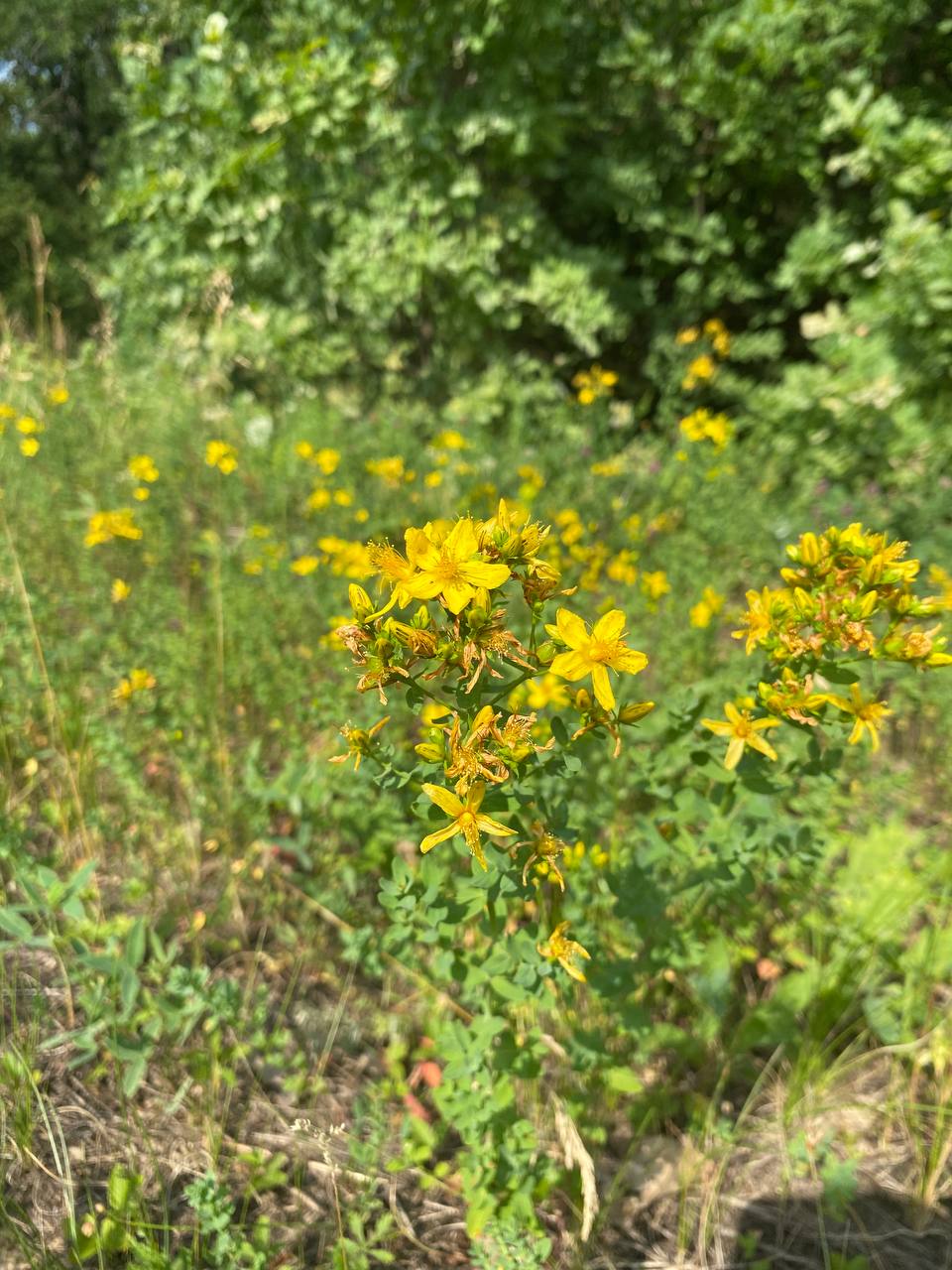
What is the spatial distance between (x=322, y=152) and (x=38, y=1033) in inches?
189

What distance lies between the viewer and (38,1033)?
5.01 ft

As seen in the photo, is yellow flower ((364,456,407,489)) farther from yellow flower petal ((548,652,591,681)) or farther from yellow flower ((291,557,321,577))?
yellow flower petal ((548,652,591,681))

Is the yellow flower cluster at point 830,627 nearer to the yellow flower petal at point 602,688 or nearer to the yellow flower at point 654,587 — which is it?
the yellow flower petal at point 602,688

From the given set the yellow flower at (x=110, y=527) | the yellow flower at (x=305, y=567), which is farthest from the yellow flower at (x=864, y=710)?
the yellow flower at (x=110, y=527)

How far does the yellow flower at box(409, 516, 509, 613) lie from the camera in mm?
936

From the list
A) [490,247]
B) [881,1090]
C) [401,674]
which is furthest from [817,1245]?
[490,247]

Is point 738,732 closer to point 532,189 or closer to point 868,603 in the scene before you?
point 868,603

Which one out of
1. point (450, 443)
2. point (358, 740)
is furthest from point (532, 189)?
point (358, 740)

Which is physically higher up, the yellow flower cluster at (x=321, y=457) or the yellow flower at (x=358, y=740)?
the yellow flower cluster at (x=321, y=457)

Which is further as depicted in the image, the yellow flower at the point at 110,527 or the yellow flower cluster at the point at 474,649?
the yellow flower at the point at 110,527

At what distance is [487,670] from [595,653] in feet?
0.52

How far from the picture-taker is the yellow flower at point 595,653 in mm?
998

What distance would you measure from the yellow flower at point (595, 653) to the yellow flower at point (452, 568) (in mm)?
121

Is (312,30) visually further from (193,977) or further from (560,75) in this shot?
(193,977)
